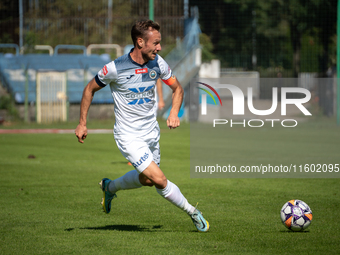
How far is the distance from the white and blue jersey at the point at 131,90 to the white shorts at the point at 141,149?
0.19 ft

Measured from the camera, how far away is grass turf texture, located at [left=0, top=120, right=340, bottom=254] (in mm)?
4898

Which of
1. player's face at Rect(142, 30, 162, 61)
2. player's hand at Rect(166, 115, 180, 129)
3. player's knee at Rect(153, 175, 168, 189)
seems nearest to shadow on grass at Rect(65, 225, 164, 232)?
player's knee at Rect(153, 175, 168, 189)

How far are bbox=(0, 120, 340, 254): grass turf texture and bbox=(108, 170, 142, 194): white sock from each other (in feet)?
1.31

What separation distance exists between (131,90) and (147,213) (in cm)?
174

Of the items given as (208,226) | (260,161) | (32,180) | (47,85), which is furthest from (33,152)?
(47,85)

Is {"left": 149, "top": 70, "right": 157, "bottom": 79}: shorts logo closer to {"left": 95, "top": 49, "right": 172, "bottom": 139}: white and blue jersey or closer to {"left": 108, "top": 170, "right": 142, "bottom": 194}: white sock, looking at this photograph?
{"left": 95, "top": 49, "right": 172, "bottom": 139}: white and blue jersey

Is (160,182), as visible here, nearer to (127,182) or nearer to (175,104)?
(127,182)

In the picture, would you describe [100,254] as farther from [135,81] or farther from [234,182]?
[234,182]

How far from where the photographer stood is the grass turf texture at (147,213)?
4.90 meters

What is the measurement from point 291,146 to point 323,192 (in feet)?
24.3

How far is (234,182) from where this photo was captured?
9156 millimetres

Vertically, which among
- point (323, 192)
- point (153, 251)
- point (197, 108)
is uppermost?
point (153, 251)

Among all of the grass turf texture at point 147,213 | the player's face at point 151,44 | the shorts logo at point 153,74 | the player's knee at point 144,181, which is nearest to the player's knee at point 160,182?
the player's knee at point 144,181

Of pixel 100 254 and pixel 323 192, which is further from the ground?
pixel 100 254
